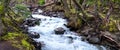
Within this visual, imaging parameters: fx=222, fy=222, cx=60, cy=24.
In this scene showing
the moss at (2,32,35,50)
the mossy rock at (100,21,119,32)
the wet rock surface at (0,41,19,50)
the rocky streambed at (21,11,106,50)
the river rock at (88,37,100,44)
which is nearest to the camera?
the wet rock surface at (0,41,19,50)

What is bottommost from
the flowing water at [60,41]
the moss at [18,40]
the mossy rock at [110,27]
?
the flowing water at [60,41]

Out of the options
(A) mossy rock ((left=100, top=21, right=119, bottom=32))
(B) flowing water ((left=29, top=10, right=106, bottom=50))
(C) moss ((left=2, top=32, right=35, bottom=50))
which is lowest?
(B) flowing water ((left=29, top=10, right=106, bottom=50))

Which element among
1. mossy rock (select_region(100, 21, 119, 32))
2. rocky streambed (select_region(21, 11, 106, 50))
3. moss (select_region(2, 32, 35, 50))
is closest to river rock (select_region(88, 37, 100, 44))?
rocky streambed (select_region(21, 11, 106, 50))

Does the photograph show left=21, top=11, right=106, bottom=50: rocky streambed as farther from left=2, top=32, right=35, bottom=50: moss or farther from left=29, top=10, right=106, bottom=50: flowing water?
left=2, top=32, right=35, bottom=50: moss

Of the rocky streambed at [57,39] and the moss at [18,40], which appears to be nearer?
the moss at [18,40]

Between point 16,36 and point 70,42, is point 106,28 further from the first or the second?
point 16,36

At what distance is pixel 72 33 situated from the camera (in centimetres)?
1516

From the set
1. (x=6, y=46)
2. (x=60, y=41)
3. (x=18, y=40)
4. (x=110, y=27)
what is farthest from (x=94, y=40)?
(x=6, y=46)

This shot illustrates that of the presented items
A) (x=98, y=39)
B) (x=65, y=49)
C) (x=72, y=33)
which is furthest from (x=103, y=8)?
(x=65, y=49)

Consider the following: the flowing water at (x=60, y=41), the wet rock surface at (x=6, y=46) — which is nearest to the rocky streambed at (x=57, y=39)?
the flowing water at (x=60, y=41)

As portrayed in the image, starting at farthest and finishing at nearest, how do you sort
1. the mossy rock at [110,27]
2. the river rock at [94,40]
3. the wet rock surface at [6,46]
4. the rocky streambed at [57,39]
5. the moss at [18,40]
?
the mossy rock at [110,27]
the river rock at [94,40]
the rocky streambed at [57,39]
the moss at [18,40]
the wet rock surface at [6,46]

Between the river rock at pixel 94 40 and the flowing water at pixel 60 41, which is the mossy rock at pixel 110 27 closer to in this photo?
the river rock at pixel 94 40

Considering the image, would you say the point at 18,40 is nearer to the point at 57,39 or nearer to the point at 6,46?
the point at 6,46

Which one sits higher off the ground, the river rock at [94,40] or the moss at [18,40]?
the moss at [18,40]
